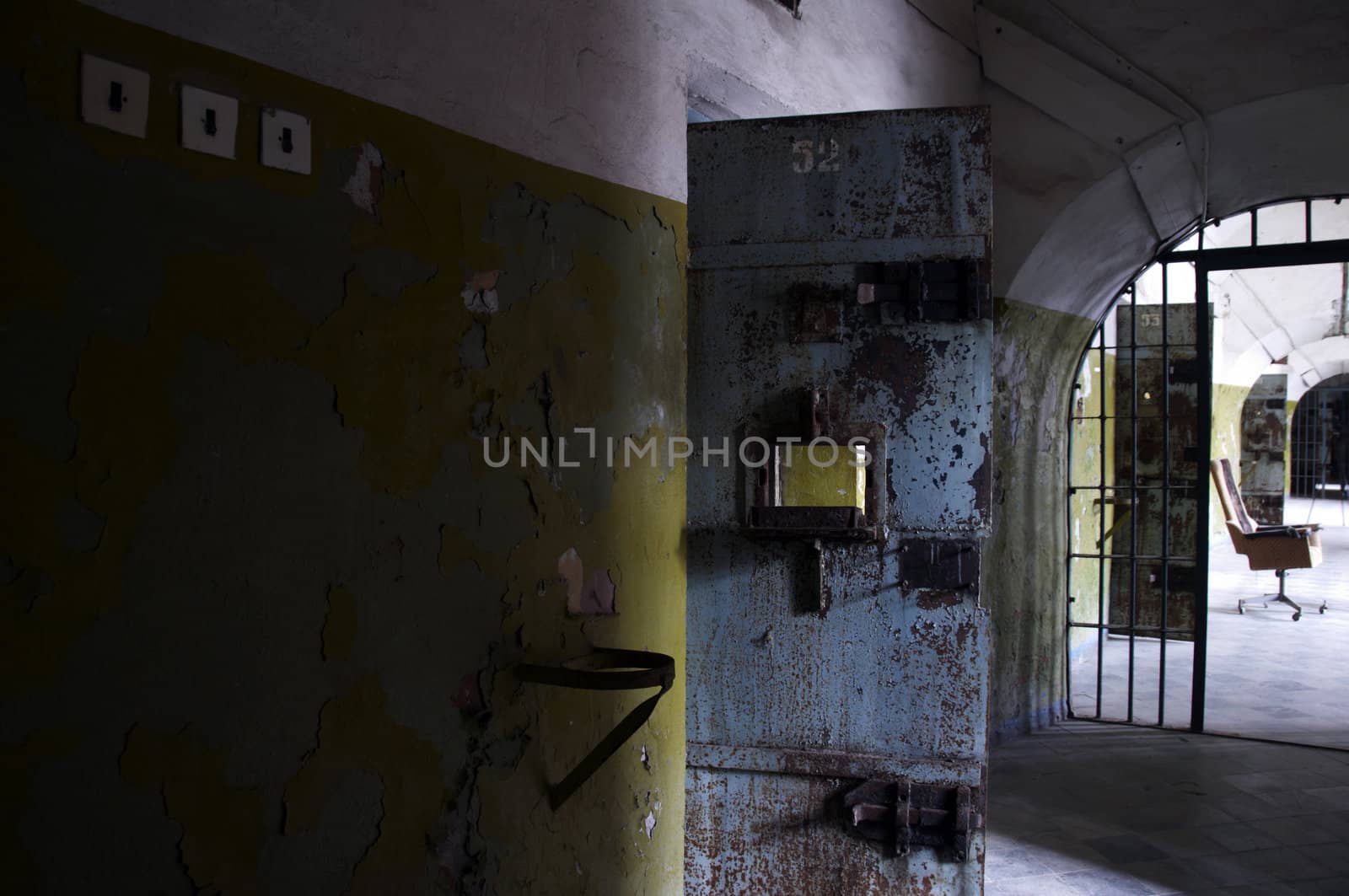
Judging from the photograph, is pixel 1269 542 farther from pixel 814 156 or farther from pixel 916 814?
pixel 814 156

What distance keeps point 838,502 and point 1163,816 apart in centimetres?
225

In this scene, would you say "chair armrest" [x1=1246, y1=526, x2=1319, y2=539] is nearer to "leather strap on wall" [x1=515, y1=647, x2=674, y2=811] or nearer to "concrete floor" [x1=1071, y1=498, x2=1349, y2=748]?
"concrete floor" [x1=1071, y1=498, x2=1349, y2=748]

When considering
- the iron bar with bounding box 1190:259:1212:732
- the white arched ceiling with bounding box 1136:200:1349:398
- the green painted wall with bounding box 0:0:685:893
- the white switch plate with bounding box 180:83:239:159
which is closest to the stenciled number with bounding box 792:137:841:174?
the green painted wall with bounding box 0:0:685:893

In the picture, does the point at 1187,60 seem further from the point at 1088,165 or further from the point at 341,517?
the point at 341,517

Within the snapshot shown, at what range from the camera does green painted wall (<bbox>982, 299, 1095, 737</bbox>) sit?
4.14 meters

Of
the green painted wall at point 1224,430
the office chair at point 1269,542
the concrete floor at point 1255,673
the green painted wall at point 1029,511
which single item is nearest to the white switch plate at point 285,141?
the green painted wall at point 1029,511

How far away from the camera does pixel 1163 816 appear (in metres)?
3.32

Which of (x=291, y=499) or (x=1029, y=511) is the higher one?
(x=291, y=499)

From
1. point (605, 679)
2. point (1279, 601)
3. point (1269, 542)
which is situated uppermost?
point (605, 679)

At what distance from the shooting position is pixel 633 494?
2.12m

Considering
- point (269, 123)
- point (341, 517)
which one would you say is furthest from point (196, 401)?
point (269, 123)

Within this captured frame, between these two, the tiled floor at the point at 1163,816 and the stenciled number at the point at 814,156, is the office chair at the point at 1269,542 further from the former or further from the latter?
the stenciled number at the point at 814,156

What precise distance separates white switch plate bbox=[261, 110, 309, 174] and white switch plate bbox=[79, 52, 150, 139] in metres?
0.17

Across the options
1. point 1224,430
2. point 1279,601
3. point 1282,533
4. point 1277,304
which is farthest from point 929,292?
point 1277,304
